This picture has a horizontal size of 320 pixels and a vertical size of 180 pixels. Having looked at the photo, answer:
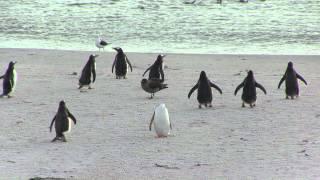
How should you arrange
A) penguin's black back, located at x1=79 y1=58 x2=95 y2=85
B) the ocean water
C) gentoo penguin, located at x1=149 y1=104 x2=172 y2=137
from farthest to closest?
the ocean water < penguin's black back, located at x1=79 y1=58 x2=95 y2=85 < gentoo penguin, located at x1=149 y1=104 x2=172 y2=137

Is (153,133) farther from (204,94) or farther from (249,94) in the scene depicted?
(249,94)

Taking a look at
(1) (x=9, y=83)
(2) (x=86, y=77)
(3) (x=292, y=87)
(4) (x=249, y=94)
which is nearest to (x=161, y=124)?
(4) (x=249, y=94)

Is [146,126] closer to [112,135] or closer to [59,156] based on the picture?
[112,135]

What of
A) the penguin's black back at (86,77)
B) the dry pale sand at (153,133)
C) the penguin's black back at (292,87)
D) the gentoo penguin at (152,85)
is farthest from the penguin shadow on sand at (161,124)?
the penguin's black back at (86,77)

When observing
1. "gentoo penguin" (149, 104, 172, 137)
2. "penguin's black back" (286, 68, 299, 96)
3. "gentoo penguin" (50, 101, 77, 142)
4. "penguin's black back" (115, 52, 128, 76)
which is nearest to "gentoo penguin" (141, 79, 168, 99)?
"penguin's black back" (286, 68, 299, 96)

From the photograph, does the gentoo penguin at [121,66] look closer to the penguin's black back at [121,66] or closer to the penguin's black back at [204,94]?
the penguin's black back at [121,66]

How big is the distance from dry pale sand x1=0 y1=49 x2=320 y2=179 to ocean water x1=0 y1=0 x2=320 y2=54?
7883 millimetres

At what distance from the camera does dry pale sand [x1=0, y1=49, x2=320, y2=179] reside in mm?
7824

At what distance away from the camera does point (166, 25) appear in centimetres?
2973

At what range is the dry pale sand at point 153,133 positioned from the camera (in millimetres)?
7824

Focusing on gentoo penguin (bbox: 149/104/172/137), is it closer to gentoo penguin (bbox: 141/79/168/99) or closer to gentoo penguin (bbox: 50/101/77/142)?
gentoo penguin (bbox: 50/101/77/142)

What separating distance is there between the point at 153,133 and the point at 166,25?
20.1m

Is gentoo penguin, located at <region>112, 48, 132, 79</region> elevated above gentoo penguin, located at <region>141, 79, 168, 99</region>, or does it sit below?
above

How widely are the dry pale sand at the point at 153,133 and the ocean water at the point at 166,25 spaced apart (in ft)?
25.9
